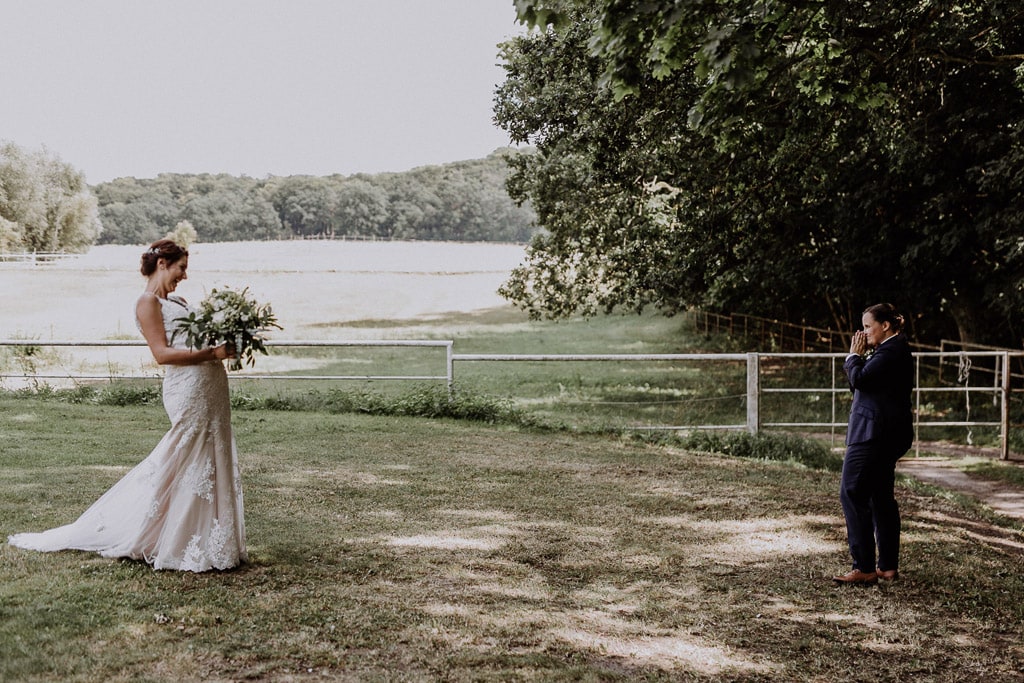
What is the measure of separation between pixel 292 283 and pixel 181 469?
5304 cm

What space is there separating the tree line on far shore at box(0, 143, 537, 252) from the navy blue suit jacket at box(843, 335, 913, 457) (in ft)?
271

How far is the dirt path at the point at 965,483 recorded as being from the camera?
365 inches

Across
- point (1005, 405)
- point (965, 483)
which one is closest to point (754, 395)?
point (965, 483)

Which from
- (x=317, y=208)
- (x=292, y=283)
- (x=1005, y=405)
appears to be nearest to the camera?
(x=1005, y=405)

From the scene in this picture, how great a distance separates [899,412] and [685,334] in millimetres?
30425

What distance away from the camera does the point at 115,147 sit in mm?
97875

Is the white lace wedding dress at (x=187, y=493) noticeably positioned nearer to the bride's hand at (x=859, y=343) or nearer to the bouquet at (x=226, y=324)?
the bouquet at (x=226, y=324)

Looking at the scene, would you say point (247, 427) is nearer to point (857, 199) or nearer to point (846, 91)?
point (846, 91)

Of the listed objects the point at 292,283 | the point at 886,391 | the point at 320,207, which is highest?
the point at 320,207

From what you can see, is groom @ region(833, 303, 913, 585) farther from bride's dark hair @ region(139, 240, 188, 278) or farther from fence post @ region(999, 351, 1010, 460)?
fence post @ region(999, 351, 1010, 460)

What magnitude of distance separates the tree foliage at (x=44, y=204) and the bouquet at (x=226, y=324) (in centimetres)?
7762

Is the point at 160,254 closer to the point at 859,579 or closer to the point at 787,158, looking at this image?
the point at 859,579

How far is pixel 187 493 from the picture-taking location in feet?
18.2

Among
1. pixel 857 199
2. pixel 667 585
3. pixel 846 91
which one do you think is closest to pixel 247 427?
pixel 667 585
